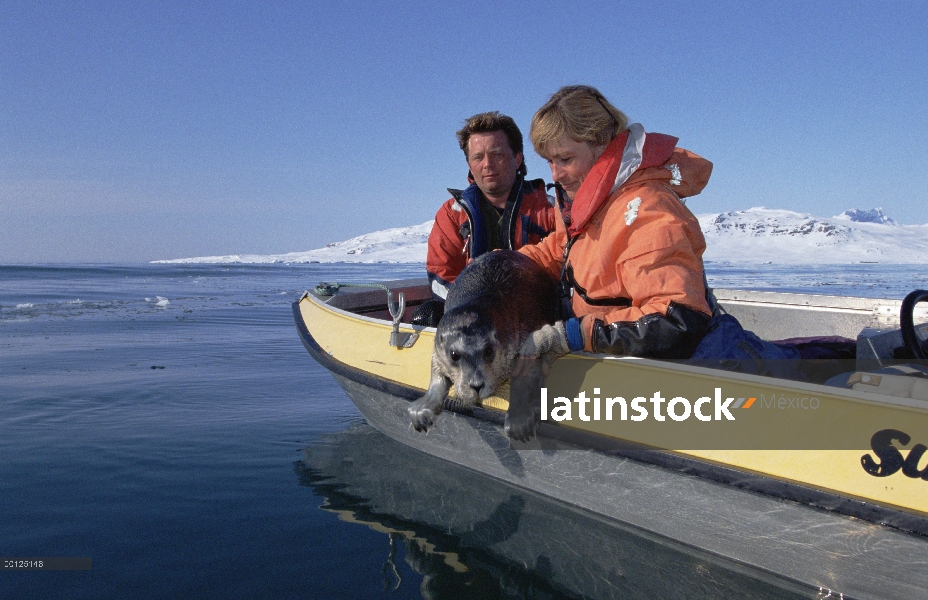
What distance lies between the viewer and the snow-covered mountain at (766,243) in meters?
56.8

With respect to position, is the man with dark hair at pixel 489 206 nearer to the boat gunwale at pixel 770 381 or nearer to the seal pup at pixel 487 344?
the seal pup at pixel 487 344

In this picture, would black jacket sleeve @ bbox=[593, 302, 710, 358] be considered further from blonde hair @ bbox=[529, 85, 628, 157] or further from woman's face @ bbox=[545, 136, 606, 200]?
blonde hair @ bbox=[529, 85, 628, 157]

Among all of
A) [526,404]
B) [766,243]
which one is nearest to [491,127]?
[526,404]

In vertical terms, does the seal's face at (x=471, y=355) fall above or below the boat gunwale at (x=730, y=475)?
above

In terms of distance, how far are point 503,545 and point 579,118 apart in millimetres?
2019

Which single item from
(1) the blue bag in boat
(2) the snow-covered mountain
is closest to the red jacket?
(1) the blue bag in boat

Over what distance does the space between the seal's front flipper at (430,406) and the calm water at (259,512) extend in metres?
0.63

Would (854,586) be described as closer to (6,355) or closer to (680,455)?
(680,455)

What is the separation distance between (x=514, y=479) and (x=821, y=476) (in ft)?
5.24

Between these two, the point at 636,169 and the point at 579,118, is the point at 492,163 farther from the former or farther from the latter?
the point at 636,169

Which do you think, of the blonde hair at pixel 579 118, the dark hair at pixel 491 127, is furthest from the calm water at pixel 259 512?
the dark hair at pixel 491 127

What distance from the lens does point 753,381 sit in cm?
227

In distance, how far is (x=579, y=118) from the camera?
2.75 m

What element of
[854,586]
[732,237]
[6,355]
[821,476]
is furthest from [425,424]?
[732,237]
